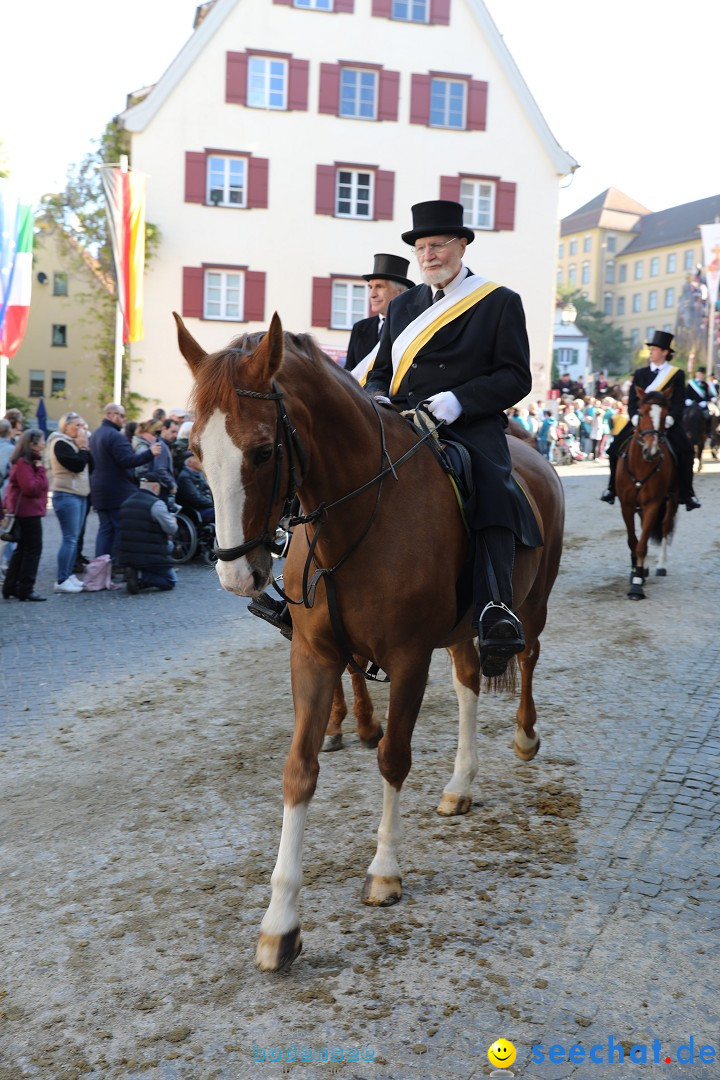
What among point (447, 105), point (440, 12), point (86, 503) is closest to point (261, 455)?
point (86, 503)

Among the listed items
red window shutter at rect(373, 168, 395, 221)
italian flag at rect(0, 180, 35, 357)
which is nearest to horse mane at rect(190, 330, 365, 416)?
italian flag at rect(0, 180, 35, 357)

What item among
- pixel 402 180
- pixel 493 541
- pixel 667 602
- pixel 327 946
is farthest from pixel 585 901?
pixel 402 180

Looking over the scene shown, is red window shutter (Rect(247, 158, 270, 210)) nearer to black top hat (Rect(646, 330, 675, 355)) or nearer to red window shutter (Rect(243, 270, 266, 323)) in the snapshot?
red window shutter (Rect(243, 270, 266, 323))

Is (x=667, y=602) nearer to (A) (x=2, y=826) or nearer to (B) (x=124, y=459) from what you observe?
(B) (x=124, y=459)

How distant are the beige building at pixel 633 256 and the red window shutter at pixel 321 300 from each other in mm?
77498

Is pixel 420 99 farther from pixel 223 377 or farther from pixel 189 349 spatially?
pixel 223 377

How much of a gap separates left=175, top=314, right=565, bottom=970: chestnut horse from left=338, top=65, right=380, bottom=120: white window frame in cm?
2901

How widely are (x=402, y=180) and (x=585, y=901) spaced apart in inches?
1168

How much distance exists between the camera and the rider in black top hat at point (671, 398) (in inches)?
451

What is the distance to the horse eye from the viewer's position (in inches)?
127

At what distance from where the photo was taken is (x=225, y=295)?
98.4ft

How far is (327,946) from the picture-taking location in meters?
3.85
